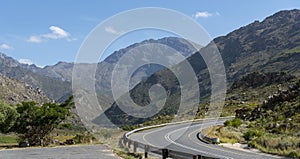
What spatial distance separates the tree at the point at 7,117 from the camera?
38044mm

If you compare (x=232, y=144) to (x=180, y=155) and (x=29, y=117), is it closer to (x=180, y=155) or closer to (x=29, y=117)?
(x=180, y=155)

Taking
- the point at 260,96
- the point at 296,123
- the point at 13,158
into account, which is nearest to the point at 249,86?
the point at 260,96

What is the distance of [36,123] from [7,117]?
3032 mm

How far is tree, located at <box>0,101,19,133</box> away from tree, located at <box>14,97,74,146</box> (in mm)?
504

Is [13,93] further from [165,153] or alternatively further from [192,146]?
[165,153]

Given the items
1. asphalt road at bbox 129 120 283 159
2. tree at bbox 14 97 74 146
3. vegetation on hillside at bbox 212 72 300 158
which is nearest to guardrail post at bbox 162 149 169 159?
asphalt road at bbox 129 120 283 159

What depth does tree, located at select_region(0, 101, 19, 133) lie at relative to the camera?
1498 inches

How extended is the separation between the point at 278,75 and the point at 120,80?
10934cm

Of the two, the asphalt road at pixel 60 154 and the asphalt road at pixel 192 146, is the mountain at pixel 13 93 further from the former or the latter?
the asphalt road at pixel 60 154

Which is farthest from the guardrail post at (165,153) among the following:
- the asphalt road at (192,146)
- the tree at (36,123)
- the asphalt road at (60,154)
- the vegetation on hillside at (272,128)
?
the tree at (36,123)

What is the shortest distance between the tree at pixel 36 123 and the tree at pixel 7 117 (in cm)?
50

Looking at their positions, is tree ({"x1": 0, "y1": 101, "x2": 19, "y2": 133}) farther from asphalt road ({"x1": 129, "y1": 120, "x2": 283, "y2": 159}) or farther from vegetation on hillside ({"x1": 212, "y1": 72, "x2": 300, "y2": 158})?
vegetation on hillside ({"x1": 212, "y1": 72, "x2": 300, "y2": 158})

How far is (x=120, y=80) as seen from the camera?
34906mm

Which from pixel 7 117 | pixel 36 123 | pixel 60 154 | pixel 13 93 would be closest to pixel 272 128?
pixel 60 154
